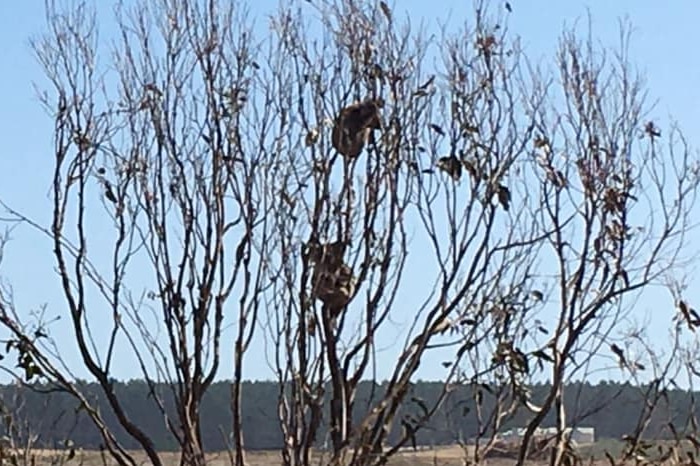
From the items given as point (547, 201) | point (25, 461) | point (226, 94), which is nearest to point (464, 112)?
point (547, 201)

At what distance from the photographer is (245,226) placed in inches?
320

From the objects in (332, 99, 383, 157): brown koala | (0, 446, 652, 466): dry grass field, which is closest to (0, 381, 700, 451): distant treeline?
(0, 446, 652, 466): dry grass field

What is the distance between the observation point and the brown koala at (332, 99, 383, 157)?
7961mm

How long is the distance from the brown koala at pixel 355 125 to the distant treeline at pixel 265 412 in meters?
1.28

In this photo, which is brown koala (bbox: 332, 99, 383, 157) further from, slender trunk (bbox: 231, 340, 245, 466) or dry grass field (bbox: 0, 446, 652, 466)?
dry grass field (bbox: 0, 446, 652, 466)

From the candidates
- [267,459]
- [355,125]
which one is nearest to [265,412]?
[267,459]

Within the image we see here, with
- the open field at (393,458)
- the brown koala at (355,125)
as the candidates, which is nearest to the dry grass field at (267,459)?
the open field at (393,458)

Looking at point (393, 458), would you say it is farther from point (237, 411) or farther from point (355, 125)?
point (355, 125)

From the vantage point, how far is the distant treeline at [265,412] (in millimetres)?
8648

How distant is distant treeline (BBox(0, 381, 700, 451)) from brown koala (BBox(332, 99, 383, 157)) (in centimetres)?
128

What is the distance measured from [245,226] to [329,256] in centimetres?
49

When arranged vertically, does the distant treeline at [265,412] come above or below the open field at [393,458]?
above

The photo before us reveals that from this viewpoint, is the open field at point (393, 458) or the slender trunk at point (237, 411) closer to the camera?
the slender trunk at point (237, 411)

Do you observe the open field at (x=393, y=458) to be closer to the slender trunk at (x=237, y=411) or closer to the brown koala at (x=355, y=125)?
the slender trunk at (x=237, y=411)
